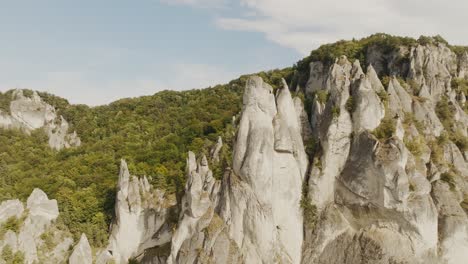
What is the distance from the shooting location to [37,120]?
8362cm

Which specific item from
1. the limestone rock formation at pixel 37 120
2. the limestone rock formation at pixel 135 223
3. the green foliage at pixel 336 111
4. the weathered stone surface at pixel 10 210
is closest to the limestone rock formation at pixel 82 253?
the limestone rock formation at pixel 135 223

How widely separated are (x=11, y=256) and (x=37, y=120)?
4971 cm

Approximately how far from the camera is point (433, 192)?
37375 mm

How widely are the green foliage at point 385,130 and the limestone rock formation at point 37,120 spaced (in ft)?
187

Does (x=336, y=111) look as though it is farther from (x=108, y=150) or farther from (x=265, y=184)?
(x=108, y=150)

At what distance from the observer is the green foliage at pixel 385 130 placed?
124 feet

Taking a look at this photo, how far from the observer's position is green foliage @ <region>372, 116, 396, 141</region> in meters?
37.8

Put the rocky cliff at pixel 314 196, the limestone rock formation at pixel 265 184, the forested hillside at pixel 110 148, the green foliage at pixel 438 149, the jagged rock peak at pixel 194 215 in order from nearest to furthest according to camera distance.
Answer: the rocky cliff at pixel 314 196, the limestone rock formation at pixel 265 184, the jagged rock peak at pixel 194 215, the green foliage at pixel 438 149, the forested hillside at pixel 110 148

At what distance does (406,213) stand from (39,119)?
70.9m

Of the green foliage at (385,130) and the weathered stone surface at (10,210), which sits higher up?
the green foliage at (385,130)

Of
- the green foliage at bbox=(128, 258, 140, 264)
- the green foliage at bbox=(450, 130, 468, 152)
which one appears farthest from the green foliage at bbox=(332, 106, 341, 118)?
the green foliage at bbox=(128, 258, 140, 264)

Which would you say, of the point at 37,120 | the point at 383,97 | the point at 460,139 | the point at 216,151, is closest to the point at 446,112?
the point at 460,139

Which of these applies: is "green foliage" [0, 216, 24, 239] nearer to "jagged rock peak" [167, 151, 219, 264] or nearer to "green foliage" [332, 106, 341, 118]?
"jagged rock peak" [167, 151, 219, 264]

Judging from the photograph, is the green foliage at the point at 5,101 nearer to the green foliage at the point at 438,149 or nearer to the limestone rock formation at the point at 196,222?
the limestone rock formation at the point at 196,222
